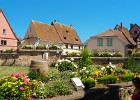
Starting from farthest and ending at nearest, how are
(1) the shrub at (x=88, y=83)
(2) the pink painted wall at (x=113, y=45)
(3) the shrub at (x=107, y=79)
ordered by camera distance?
(2) the pink painted wall at (x=113, y=45) < (3) the shrub at (x=107, y=79) < (1) the shrub at (x=88, y=83)

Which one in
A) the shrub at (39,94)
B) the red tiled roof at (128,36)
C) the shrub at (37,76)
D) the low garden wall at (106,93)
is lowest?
the low garden wall at (106,93)

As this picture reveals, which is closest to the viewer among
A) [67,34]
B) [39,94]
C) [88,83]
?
[39,94]

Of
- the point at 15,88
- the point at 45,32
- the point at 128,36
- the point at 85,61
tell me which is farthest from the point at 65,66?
the point at 128,36

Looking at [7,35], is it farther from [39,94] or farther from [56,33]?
[39,94]

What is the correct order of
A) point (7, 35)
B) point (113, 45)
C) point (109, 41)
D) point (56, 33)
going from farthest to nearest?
point (56, 33) → point (109, 41) → point (113, 45) → point (7, 35)

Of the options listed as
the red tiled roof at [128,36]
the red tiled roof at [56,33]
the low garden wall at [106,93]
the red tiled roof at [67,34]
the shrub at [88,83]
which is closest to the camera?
the low garden wall at [106,93]

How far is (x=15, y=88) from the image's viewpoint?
9.47m

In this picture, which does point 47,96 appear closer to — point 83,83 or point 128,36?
point 83,83

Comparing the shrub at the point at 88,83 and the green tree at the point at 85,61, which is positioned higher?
the green tree at the point at 85,61

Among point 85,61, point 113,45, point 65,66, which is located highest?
point 113,45

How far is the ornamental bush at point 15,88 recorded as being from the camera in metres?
9.41

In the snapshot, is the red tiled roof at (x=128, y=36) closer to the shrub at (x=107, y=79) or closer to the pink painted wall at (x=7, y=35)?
the pink painted wall at (x=7, y=35)

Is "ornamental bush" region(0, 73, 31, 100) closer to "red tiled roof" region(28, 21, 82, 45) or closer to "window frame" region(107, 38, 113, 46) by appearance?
"red tiled roof" region(28, 21, 82, 45)

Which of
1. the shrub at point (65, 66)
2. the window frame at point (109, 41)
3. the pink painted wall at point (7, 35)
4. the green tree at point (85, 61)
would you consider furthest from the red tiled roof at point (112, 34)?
the shrub at point (65, 66)
